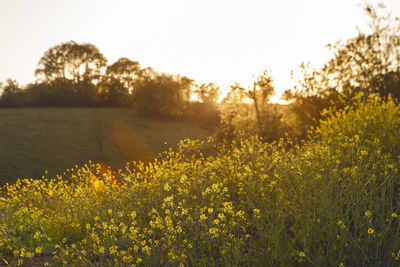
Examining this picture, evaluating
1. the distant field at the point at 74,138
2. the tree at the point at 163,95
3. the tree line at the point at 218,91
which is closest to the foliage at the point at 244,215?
the tree line at the point at 218,91

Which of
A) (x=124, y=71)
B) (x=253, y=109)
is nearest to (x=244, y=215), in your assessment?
(x=253, y=109)

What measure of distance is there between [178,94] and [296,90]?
54.7 ft

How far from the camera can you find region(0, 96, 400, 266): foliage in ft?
10.7

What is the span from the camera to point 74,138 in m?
27.2

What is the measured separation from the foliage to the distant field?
11862mm

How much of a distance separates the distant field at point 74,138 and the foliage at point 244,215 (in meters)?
11.9

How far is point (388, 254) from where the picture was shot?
3283mm

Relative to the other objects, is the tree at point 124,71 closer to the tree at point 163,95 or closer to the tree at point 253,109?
the tree at point 163,95

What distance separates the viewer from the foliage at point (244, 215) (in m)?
3.26

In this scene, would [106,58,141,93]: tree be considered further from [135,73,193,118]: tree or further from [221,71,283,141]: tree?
A: [221,71,283,141]: tree

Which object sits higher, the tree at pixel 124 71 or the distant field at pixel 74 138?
the tree at pixel 124 71

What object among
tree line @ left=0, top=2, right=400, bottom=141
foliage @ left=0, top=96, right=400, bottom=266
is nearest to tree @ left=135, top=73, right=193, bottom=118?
tree line @ left=0, top=2, right=400, bottom=141

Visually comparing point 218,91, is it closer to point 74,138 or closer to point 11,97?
point 74,138

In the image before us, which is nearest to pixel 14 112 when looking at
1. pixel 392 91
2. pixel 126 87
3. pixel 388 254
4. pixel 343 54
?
pixel 126 87
